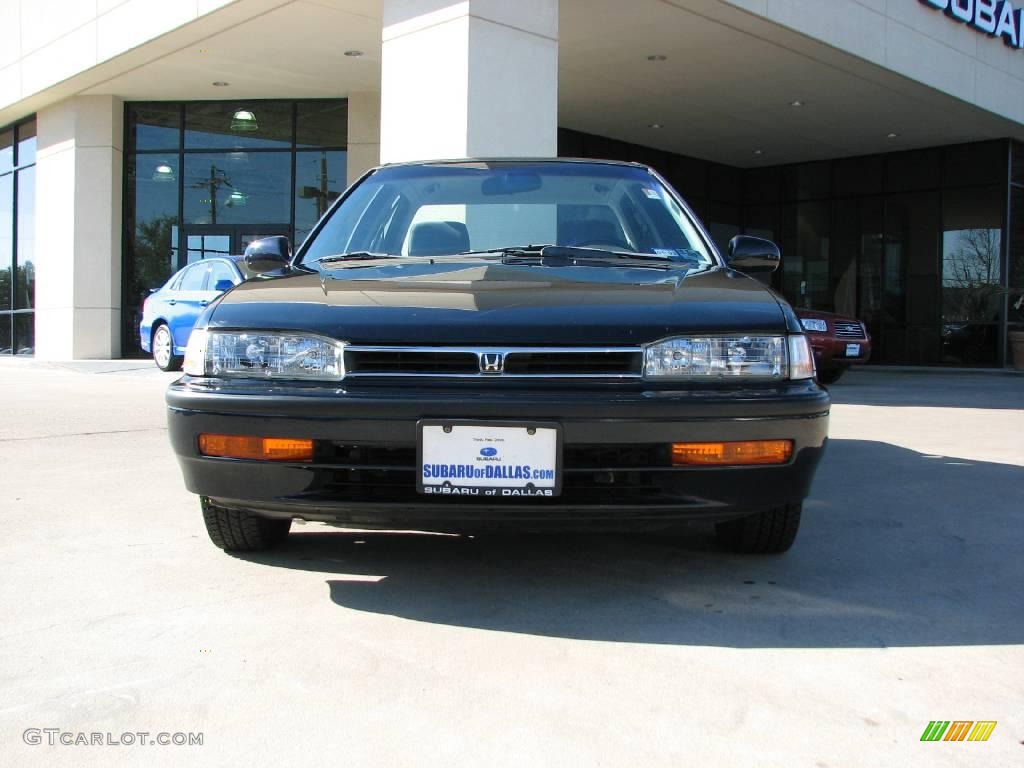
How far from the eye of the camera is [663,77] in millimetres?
13906

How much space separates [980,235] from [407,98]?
45.4ft

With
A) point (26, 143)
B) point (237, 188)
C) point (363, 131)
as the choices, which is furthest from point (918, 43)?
point (26, 143)

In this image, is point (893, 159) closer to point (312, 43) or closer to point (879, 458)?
point (312, 43)

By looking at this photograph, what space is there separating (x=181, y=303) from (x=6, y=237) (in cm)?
956

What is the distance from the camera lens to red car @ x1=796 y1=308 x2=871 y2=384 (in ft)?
39.7

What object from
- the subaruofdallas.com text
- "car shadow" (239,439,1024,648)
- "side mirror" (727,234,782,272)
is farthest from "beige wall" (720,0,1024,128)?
the subaruofdallas.com text

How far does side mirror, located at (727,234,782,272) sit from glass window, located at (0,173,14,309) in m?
18.7

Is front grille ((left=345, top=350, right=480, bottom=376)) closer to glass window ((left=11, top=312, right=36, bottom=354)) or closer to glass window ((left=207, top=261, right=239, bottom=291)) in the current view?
glass window ((left=207, top=261, right=239, bottom=291))

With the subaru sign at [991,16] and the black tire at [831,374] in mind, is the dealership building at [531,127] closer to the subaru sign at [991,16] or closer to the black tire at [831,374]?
the subaru sign at [991,16]

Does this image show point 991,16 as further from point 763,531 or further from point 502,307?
point 502,307

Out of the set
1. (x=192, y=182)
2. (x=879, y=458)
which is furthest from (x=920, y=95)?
(x=192, y=182)

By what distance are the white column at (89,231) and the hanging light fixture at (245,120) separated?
2.04 m

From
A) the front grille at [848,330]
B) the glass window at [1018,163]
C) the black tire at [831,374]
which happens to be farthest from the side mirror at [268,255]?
the glass window at [1018,163]

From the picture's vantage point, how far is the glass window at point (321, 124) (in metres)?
15.9
